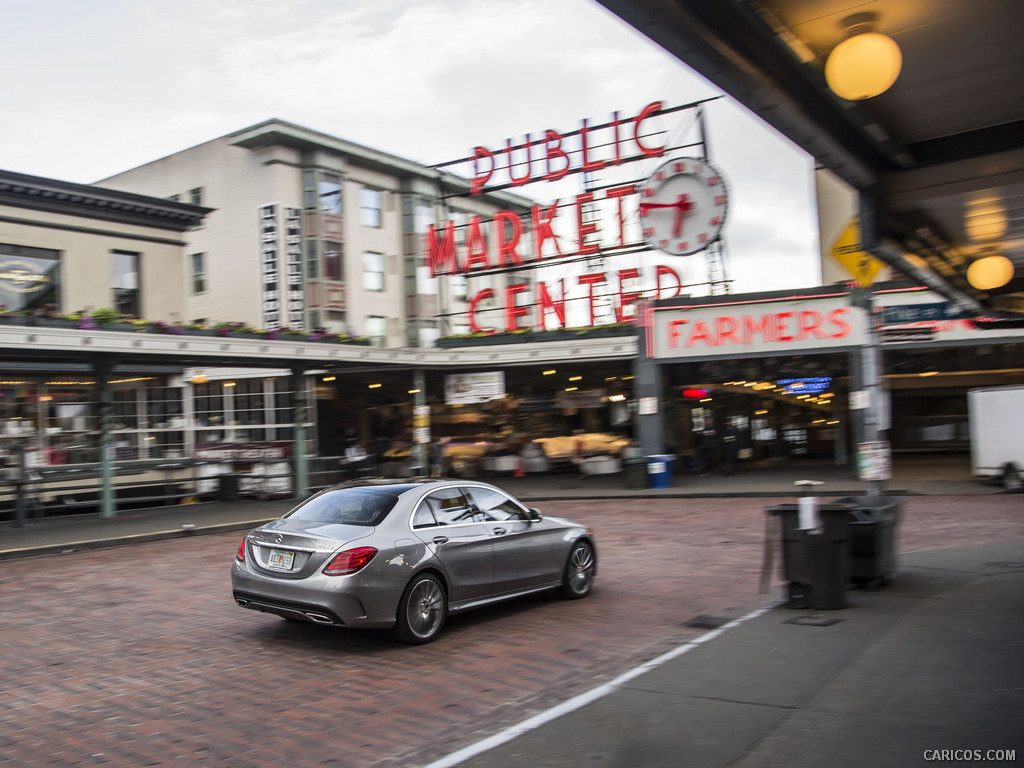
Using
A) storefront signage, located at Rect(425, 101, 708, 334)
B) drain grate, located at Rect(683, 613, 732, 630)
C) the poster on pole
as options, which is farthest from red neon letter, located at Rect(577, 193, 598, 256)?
drain grate, located at Rect(683, 613, 732, 630)

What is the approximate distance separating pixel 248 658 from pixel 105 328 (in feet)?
41.6

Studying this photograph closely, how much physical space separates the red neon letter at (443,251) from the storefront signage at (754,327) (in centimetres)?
1017

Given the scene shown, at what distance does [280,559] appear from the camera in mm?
7797

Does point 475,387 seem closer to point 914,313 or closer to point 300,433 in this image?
point 300,433

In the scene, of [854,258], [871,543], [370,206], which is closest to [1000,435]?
[871,543]

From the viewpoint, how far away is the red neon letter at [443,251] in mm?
34375

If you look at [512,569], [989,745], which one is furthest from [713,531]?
[989,745]

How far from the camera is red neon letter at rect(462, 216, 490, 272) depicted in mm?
34000

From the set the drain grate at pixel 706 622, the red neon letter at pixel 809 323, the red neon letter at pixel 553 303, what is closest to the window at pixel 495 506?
the drain grate at pixel 706 622

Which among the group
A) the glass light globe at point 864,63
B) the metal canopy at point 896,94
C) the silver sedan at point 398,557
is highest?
the metal canopy at point 896,94

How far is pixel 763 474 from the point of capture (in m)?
28.5

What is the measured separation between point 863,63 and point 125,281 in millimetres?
25458

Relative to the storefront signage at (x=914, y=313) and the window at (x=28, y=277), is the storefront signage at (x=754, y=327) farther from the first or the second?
the window at (x=28, y=277)

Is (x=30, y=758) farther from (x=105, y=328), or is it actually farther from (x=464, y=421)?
(x=464, y=421)
